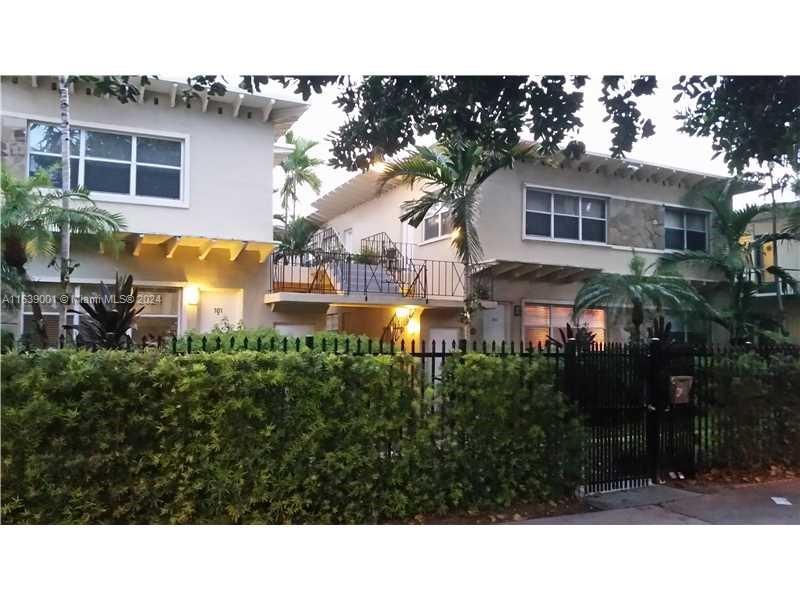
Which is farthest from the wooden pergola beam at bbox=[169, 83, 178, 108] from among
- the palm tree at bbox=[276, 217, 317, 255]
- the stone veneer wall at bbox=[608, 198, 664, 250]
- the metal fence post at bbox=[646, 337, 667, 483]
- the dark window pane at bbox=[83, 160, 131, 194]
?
the stone veneer wall at bbox=[608, 198, 664, 250]

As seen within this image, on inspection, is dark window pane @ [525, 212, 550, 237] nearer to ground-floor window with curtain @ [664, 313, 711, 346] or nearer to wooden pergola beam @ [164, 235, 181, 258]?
ground-floor window with curtain @ [664, 313, 711, 346]

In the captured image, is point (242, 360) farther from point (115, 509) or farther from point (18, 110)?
point (18, 110)

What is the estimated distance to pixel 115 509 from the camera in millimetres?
4473

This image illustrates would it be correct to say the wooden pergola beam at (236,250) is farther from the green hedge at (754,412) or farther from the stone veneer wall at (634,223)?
the green hedge at (754,412)

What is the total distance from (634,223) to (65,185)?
6.87 meters

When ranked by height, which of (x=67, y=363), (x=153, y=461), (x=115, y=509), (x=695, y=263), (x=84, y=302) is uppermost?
(x=695, y=263)

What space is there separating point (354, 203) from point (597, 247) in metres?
3.41

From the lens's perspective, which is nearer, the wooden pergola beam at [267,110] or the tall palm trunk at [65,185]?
the tall palm trunk at [65,185]

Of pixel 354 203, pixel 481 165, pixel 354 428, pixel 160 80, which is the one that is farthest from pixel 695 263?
pixel 160 80

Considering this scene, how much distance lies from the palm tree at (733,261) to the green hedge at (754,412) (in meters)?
0.77

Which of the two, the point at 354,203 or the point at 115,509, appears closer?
the point at 115,509

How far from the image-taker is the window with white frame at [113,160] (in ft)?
17.4

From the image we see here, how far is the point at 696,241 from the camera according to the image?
800 cm

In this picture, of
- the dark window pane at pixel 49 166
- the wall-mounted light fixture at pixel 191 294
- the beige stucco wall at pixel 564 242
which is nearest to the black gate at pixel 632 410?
the beige stucco wall at pixel 564 242
